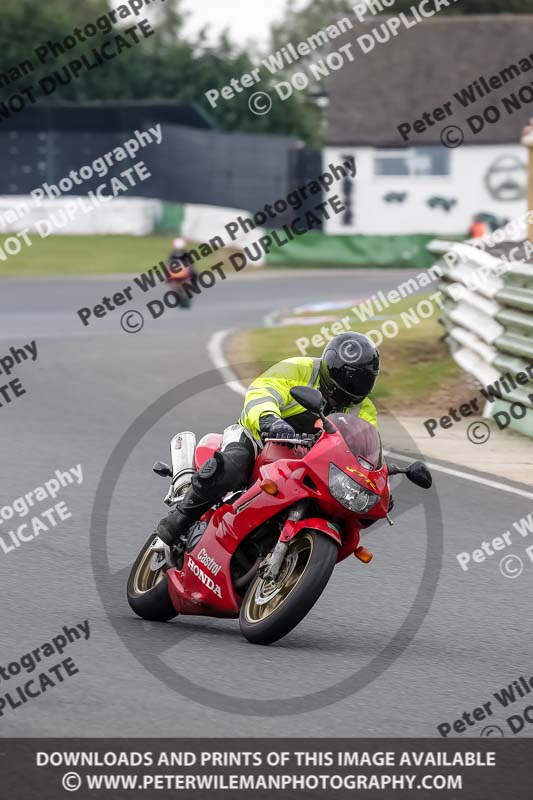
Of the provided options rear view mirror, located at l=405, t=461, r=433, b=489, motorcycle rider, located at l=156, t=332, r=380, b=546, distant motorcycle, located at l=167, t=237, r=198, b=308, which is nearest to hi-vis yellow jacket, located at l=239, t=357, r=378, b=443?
motorcycle rider, located at l=156, t=332, r=380, b=546

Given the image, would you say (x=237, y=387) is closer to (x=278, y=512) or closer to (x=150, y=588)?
(x=150, y=588)

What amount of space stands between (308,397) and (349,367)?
1.85 ft

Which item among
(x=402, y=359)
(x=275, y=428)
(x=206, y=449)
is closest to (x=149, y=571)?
(x=206, y=449)

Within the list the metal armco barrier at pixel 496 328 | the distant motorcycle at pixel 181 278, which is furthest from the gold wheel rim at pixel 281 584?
the distant motorcycle at pixel 181 278

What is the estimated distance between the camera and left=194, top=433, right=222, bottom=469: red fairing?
25.9ft

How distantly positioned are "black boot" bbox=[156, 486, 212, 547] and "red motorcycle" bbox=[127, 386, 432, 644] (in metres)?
0.05

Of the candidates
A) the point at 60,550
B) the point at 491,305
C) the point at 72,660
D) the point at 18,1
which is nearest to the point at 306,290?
the point at 491,305

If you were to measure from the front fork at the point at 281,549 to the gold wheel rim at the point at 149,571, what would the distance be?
914 millimetres

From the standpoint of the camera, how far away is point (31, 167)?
56.2 m

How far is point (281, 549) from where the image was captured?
6.98m

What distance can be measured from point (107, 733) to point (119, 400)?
1020 centimetres

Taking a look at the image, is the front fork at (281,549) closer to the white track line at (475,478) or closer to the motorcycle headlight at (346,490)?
the motorcycle headlight at (346,490)

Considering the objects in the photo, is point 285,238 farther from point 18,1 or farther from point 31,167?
point 18,1

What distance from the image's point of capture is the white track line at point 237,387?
11.7 metres
